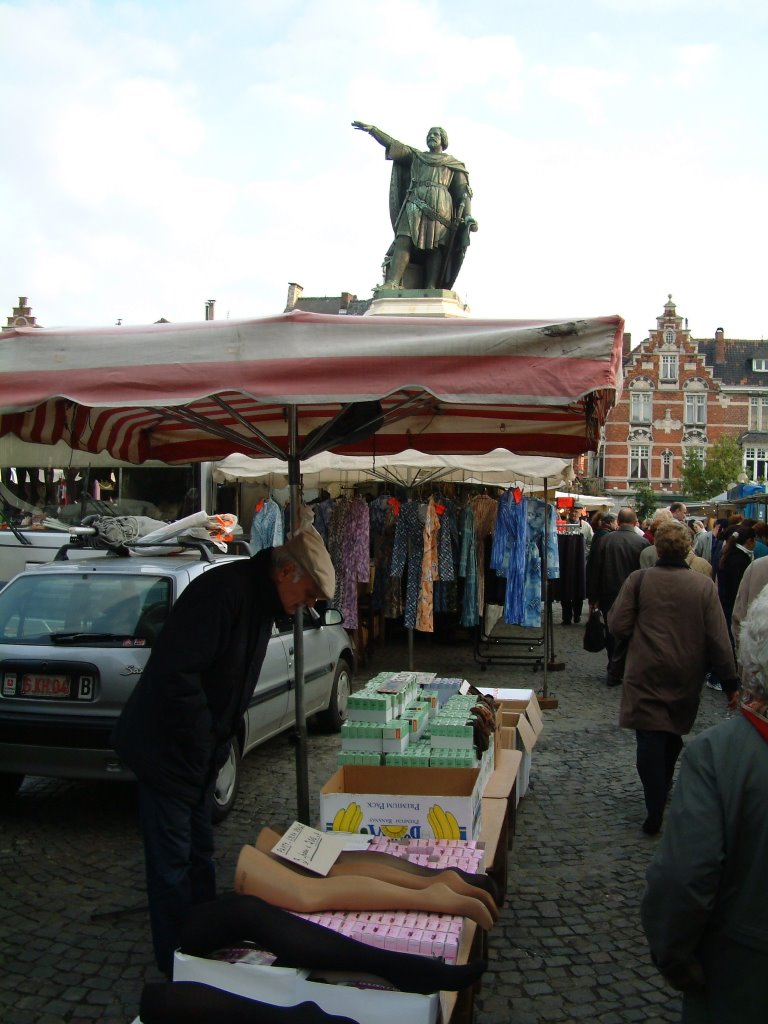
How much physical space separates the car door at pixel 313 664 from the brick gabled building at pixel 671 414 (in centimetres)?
6221

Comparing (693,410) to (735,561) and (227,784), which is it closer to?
(735,561)

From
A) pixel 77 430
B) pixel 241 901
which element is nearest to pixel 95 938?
pixel 241 901

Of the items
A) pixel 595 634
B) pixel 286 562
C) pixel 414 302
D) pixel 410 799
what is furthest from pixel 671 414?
pixel 286 562

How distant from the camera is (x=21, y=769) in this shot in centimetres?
538

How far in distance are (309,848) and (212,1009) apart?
0.86 metres

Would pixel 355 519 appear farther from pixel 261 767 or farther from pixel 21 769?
pixel 21 769

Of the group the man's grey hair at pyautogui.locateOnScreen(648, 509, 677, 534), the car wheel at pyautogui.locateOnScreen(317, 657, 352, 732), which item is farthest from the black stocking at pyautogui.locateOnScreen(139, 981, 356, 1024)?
the car wheel at pyautogui.locateOnScreen(317, 657, 352, 732)

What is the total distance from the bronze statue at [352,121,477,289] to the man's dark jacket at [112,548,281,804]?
41.3 ft

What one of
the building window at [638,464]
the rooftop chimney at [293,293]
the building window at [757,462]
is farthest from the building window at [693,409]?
the rooftop chimney at [293,293]

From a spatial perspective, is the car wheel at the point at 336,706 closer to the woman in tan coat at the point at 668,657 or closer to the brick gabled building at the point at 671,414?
the woman in tan coat at the point at 668,657

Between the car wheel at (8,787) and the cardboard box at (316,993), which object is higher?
the cardboard box at (316,993)

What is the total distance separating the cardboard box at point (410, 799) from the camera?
3834 millimetres

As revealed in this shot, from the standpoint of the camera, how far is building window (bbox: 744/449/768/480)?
68.3 m

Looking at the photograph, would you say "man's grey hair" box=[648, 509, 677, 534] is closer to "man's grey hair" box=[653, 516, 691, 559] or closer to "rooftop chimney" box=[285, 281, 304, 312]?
"man's grey hair" box=[653, 516, 691, 559]
